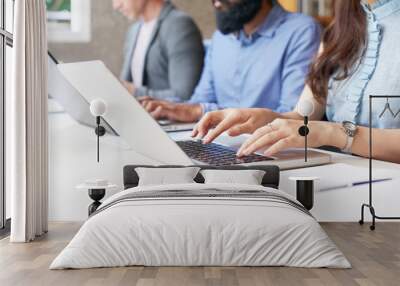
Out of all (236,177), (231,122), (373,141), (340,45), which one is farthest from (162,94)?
(373,141)

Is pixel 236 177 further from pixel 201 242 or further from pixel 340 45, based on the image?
pixel 201 242

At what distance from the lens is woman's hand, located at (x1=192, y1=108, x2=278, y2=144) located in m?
6.91

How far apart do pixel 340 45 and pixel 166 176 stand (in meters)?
2.35

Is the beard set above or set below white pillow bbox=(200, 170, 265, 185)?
above

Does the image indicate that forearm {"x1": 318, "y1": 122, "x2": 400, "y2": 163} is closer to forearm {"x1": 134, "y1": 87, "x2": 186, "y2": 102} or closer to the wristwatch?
the wristwatch

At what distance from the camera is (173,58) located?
701 cm

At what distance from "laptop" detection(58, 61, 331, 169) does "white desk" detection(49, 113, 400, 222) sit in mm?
111

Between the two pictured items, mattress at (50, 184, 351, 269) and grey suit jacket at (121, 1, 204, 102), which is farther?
grey suit jacket at (121, 1, 204, 102)

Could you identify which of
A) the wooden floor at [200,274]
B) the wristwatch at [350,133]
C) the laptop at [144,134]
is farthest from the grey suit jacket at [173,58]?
the wooden floor at [200,274]

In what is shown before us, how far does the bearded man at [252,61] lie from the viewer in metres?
6.85

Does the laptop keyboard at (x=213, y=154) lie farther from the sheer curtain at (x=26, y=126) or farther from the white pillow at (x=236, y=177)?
the sheer curtain at (x=26, y=126)

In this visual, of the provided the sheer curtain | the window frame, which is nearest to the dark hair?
the sheer curtain

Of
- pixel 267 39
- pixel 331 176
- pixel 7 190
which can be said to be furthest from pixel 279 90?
pixel 7 190

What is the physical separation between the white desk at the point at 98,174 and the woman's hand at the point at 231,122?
0.54ft
